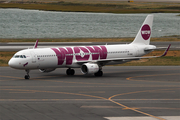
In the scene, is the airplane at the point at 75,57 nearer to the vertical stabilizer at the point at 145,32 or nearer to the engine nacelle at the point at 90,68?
the engine nacelle at the point at 90,68

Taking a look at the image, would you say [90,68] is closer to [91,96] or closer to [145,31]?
[91,96]

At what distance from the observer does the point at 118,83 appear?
154 ft

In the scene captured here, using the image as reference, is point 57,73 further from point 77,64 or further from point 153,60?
point 153,60

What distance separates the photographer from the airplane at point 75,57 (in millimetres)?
49844

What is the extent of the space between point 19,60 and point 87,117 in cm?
2261

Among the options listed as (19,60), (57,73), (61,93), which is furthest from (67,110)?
(57,73)

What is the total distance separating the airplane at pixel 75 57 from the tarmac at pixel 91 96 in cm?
157

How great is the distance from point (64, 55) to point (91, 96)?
15549 millimetres

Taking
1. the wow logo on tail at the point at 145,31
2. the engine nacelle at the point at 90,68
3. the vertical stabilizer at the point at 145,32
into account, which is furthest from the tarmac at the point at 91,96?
the wow logo on tail at the point at 145,31

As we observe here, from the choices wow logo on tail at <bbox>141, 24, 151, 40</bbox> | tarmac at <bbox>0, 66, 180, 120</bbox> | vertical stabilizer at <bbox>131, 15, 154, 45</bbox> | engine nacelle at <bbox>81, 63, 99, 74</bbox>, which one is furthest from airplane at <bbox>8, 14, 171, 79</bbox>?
wow logo on tail at <bbox>141, 24, 151, 40</bbox>

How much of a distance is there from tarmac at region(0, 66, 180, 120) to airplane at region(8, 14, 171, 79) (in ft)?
5.15

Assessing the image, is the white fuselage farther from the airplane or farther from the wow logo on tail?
the wow logo on tail

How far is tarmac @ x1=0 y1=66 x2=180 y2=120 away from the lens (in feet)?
98.1

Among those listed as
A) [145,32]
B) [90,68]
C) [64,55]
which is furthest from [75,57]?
[145,32]
